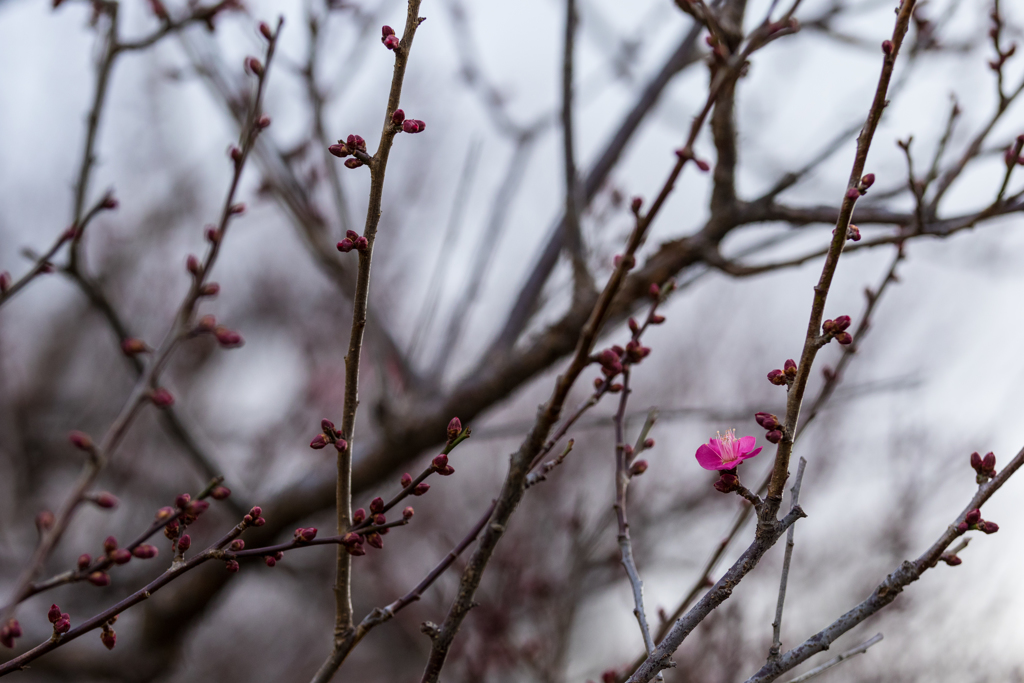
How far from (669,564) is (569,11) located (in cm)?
382

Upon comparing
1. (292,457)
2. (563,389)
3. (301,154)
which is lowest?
(563,389)

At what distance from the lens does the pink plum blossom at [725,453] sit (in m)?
1.09

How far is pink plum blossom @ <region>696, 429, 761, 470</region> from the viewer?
42.9 inches

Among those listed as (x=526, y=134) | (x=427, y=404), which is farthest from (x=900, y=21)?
(x=526, y=134)

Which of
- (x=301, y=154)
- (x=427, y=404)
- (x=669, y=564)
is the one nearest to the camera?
(x=427, y=404)

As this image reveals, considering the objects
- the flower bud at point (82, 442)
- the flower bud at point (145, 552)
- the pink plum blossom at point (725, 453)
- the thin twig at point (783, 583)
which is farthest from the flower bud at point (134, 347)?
the thin twig at point (783, 583)

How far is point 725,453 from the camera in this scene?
1.13 m

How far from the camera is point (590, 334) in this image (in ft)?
2.62

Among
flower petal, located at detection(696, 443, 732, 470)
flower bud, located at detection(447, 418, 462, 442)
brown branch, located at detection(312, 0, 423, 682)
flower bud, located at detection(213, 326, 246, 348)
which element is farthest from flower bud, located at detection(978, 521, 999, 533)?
flower bud, located at detection(213, 326, 246, 348)

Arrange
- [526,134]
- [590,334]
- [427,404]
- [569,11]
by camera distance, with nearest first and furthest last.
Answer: [590,334]
[569,11]
[427,404]
[526,134]

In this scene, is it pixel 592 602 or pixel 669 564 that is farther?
pixel 669 564

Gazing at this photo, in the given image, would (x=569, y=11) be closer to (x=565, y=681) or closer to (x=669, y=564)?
(x=565, y=681)

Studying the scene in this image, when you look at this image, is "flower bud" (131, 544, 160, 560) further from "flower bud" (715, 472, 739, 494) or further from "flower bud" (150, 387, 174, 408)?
"flower bud" (715, 472, 739, 494)

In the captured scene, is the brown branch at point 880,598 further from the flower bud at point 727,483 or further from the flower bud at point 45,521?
the flower bud at point 45,521
